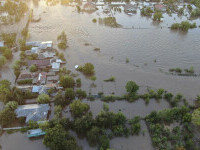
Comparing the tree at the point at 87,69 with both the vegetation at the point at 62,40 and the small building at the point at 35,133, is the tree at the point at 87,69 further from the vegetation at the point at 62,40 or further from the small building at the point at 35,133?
the small building at the point at 35,133

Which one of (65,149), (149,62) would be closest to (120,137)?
(65,149)

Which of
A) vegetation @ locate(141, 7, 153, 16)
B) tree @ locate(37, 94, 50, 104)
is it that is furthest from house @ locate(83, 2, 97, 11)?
tree @ locate(37, 94, 50, 104)

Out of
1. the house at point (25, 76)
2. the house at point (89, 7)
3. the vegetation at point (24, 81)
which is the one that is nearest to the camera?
Result: the vegetation at point (24, 81)

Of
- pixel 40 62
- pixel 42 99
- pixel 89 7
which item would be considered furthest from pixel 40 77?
pixel 89 7

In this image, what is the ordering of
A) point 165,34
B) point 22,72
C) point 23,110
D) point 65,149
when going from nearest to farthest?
point 65,149 < point 23,110 < point 22,72 < point 165,34

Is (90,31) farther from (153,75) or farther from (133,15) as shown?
(153,75)

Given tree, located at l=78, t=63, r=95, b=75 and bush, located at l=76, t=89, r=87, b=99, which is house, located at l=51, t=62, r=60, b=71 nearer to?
tree, located at l=78, t=63, r=95, b=75

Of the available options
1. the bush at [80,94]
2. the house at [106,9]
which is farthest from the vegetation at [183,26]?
the bush at [80,94]

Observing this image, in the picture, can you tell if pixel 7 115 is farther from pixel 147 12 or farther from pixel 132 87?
pixel 147 12
